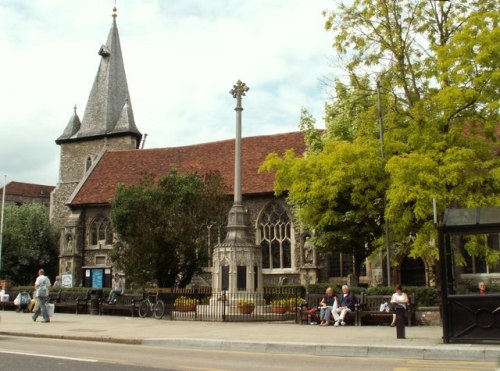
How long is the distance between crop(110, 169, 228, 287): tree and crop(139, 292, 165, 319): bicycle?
541 cm

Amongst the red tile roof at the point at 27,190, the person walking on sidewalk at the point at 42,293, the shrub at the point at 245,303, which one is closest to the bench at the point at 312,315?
the shrub at the point at 245,303

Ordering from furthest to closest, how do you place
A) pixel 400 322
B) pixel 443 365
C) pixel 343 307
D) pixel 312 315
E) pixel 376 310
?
pixel 376 310
pixel 312 315
pixel 343 307
pixel 400 322
pixel 443 365

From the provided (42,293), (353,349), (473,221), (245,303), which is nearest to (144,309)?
(245,303)

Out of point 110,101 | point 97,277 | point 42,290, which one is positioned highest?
point 110,101

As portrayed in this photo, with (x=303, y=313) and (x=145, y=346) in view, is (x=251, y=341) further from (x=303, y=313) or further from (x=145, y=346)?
(x=303, y=313)

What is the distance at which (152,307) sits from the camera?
2123 centimetres

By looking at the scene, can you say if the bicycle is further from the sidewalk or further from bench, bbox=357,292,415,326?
bench, bbox=357,292,415,326

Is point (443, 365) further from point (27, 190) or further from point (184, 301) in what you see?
point (27, 190)

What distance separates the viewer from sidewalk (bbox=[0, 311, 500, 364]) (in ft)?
36.1

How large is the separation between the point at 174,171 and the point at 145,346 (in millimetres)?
17922

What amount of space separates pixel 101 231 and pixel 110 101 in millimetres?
14151

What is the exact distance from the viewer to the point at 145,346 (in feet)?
42.2

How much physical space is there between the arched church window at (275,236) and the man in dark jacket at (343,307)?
15858 mm

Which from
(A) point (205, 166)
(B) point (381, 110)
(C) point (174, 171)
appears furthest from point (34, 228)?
(B) point (381, 110)
